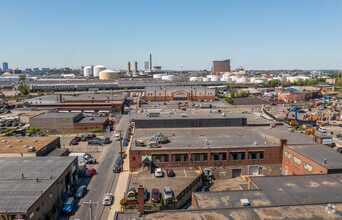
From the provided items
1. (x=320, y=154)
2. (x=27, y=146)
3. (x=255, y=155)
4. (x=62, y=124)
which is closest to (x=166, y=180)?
(x=255, y=155)

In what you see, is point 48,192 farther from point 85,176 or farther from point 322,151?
point 322,151

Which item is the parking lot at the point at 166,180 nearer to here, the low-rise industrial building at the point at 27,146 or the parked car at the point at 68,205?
the parked car at the point at 68,205

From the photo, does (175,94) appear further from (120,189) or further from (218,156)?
(120,189)

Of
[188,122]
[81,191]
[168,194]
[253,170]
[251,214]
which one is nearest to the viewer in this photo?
[251,214]

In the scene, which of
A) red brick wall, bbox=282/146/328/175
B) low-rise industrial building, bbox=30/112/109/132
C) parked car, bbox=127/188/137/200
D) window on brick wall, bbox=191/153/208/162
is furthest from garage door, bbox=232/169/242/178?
low-rise industrial building, bbox=30/112/109/132

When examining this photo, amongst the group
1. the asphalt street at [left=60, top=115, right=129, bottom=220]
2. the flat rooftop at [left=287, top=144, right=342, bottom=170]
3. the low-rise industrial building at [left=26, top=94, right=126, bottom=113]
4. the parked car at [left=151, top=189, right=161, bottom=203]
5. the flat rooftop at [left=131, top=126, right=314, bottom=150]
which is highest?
the low-rise industrial building at [left=26, top=94, right=126, bottom=113]

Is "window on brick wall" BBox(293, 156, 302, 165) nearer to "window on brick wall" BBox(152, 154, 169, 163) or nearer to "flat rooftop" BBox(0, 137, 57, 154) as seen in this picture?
"window on brick wall" BBox(152, 154, 169, 163)
